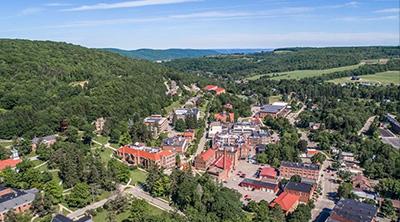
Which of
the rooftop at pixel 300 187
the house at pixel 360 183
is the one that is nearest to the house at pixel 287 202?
the rooftop at pixel 300 187

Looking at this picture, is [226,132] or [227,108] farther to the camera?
[227,108]

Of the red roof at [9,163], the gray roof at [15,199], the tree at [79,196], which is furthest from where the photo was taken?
the red roof at [9,163]

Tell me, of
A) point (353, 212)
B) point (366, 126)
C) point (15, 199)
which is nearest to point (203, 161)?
point (353, 212)

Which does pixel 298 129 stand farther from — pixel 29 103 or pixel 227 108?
pixel 29 103

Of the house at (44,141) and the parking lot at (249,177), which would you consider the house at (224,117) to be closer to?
the parking lot at (249,177)

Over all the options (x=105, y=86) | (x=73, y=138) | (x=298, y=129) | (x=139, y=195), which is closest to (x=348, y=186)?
(x=139, y=195)

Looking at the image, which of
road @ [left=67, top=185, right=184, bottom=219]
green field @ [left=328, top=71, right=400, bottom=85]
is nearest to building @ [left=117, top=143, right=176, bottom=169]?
road @ [left=67, top=185, right=184, bottom=219]
